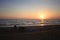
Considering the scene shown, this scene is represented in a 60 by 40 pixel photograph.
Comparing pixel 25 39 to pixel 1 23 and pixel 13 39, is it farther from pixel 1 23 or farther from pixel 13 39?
pixel 1 23

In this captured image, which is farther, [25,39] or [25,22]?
[25,22]

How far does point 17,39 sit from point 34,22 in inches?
462

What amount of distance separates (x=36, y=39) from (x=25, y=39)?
1.71 ft

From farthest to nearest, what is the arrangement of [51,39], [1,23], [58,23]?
[58,23] < [1,23] < [51,39]

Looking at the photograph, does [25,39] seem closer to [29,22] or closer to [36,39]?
[36,39]

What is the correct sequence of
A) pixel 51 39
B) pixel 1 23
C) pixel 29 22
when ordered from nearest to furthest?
pixel 51 39 < pixel 1 23 < pixel 29 22

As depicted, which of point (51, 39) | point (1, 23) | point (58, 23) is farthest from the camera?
point (58, 23)

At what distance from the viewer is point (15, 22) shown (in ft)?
50.6

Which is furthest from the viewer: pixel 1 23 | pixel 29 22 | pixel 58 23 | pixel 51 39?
pixel 29 22

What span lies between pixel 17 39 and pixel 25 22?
33.6ft

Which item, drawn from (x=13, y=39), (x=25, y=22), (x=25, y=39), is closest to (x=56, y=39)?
(x=25, y=39)

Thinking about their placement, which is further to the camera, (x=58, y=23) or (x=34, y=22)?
(x=34, y=22)

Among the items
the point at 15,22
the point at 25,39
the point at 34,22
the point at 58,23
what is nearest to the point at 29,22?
the point at 34,22

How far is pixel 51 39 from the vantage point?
6215 mm
